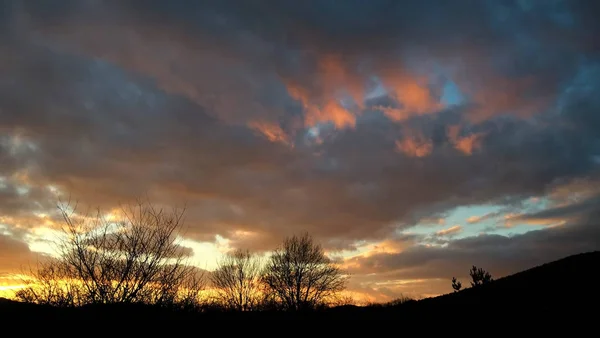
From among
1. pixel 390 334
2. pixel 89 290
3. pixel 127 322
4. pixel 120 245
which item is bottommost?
pixel 390 334

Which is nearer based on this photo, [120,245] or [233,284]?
[120,245]

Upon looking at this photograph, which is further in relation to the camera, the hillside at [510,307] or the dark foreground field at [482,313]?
the hillside at [510,307]

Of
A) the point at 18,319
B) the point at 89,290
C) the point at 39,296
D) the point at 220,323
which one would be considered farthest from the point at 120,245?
the point at 220,323

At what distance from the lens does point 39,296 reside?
17.6 meters

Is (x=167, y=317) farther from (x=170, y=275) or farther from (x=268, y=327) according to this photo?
(x=170, y=275)

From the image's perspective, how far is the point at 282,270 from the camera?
49500 mm

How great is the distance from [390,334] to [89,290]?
1296 centimetres

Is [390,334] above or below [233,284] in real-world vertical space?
below

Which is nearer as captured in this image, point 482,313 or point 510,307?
point 482,313

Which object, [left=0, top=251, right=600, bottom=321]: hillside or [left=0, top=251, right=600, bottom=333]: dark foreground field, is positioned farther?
[left=0, top=251, right=600, bottom=321]: hillside

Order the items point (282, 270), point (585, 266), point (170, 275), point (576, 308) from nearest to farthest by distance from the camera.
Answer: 1. point (576, 308)
2. point (585, 266)
3. point (170, 275)
4. point (282, 270)

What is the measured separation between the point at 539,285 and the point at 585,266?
2.84m

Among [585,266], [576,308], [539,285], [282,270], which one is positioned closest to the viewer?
[576,308]

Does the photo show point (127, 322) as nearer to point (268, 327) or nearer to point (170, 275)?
point (268, 327)
